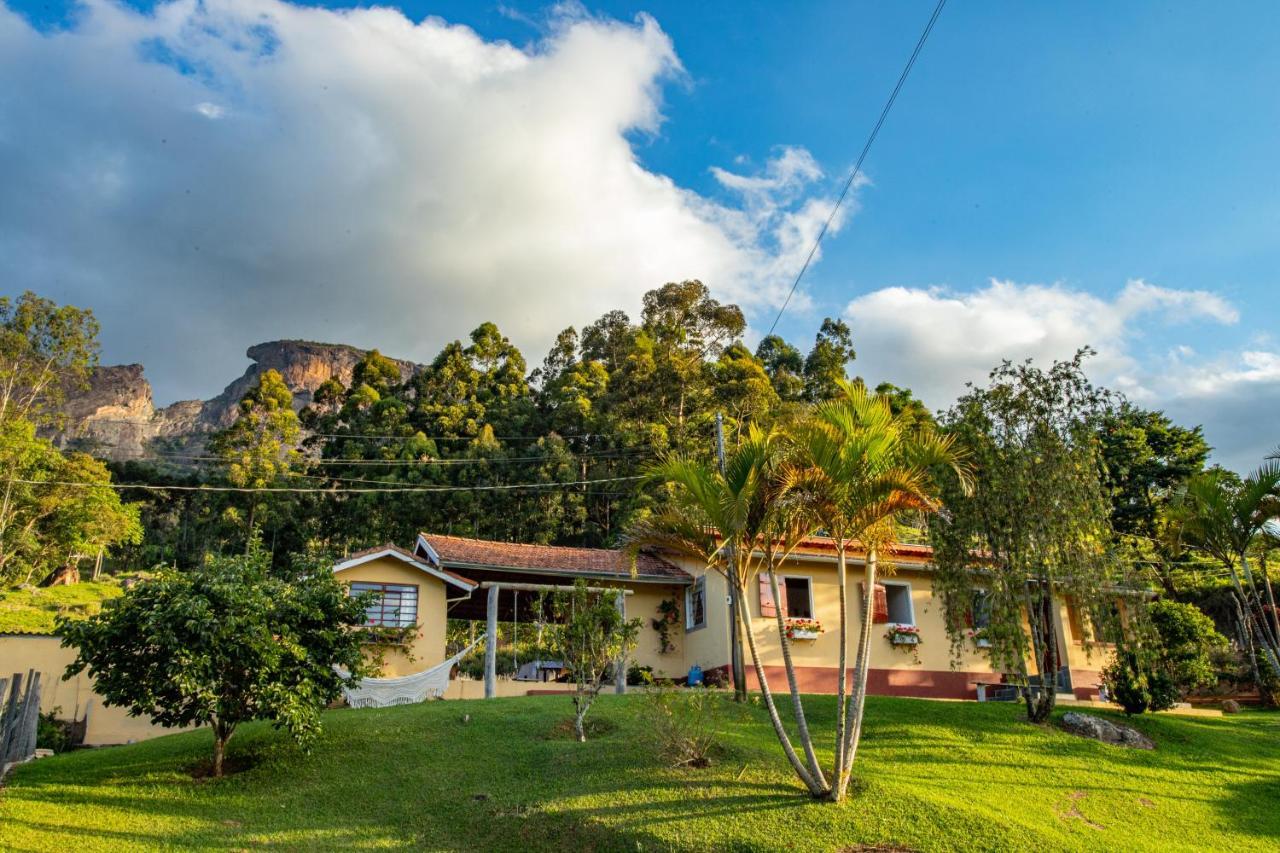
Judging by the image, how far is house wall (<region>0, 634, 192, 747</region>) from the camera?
1562 centimetres

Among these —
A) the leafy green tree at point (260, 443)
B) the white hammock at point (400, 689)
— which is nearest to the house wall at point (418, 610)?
the white hammock at point (400, 689)

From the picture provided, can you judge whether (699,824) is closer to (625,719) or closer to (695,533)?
(695,533)

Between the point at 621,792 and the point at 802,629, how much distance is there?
31.8 ft

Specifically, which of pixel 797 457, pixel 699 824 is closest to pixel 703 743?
pixel 699 824

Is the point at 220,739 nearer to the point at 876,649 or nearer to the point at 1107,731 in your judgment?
the point at 1107,731

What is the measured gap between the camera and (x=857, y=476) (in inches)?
365

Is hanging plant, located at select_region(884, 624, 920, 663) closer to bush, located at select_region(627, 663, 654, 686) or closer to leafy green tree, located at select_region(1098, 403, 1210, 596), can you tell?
bush, located at select_region(627, 663, 654, 686)

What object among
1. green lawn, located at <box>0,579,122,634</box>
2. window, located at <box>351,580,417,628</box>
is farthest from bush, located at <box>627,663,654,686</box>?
green lawn, located at <box>0,579,122,634</box>

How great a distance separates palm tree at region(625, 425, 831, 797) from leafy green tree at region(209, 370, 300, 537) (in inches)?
1187

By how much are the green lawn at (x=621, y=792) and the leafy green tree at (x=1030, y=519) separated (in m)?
1.85

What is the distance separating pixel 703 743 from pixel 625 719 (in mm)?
2520

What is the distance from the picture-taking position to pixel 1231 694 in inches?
838

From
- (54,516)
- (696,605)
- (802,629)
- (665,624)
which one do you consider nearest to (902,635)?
(802,629)

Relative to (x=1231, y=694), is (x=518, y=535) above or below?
above
